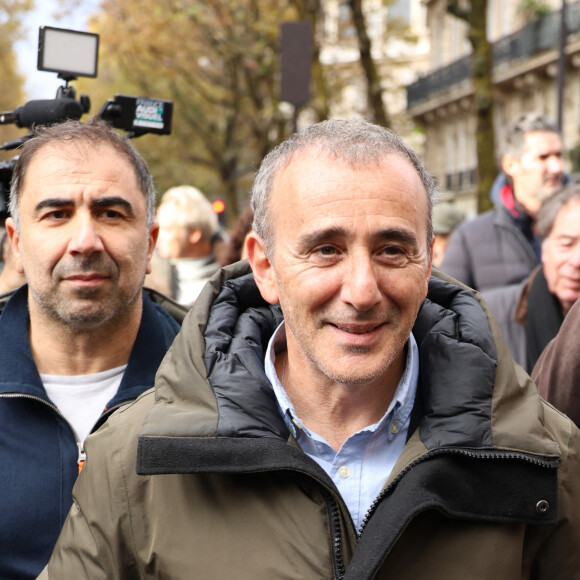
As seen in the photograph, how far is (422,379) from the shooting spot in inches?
102

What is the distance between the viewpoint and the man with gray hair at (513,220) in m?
5.65

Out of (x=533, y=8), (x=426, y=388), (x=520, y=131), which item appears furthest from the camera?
(x=533, y=8)

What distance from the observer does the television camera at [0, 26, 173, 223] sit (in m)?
3.67

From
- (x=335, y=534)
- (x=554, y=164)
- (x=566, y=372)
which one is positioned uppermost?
(x=554, y=164)

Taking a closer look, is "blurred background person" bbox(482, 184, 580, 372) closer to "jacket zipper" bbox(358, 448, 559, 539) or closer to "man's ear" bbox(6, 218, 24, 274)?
"jacket zipper" bbox(358, 448, 559, 539)

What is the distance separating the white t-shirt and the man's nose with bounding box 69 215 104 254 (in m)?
0.43

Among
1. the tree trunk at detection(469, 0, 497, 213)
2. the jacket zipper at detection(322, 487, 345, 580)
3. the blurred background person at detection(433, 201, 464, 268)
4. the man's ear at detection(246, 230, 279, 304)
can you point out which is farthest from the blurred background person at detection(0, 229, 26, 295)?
the tree trunk at detection(469, 0, 497, 213)

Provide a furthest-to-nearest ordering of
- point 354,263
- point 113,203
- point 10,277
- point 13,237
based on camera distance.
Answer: point 10,277
point 13,237
point 113,203
point 354,263

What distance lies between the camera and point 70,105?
368 centimetres

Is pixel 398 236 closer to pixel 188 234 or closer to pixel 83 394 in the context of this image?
pixel 83 394

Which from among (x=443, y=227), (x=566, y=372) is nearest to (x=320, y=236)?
(x=566, y=372)

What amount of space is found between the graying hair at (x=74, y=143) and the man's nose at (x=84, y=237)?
27 centimetres

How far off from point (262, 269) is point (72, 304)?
0.86 metres

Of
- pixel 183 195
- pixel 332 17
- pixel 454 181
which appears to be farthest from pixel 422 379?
pixel 454 181
